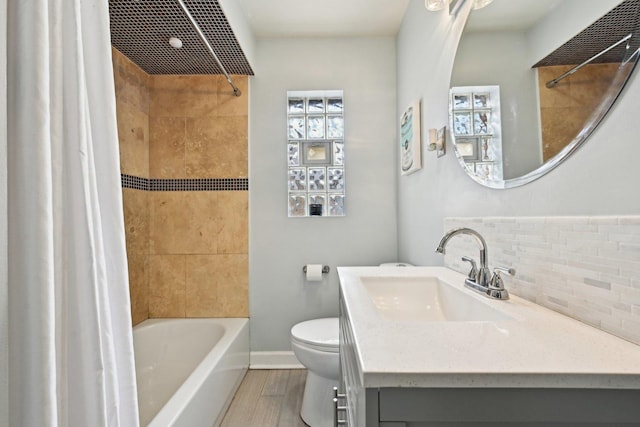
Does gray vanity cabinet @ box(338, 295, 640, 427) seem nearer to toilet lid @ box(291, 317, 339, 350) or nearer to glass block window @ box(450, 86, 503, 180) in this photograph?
glass block window @ box(450, 86, 503, 180)

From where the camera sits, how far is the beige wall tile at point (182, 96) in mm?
2215

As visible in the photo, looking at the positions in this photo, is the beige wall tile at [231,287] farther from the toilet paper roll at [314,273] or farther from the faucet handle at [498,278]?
the faucet handle at [498,278]

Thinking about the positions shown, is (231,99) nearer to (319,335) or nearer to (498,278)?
(319,335)

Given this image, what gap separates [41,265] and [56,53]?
0.41 m

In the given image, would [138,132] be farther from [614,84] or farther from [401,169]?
[614,84]

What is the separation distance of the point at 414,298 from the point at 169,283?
5.93ft

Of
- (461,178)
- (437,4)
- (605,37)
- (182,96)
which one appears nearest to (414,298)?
(461,178)

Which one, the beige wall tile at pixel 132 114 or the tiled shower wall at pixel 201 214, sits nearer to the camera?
the beige wall tile at pixel 132 114

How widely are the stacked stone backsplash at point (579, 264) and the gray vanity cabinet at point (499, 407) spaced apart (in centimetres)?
19

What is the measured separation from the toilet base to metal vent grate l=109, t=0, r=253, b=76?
1.97 metres

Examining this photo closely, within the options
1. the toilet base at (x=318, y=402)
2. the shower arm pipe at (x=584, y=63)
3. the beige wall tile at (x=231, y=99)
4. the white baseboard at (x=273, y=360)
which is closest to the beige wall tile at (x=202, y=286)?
the white baseboard at (x=273, y=360)

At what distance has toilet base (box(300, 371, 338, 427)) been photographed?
1.55 metres

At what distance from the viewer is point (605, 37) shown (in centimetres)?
64

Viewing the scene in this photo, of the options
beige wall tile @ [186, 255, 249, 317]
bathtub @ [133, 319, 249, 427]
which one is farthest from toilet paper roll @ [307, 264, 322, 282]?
bathtub @ [133, 319, 249, 427]
